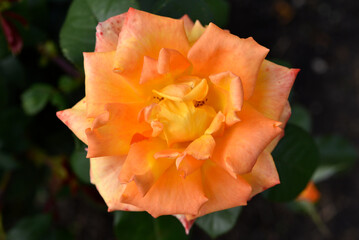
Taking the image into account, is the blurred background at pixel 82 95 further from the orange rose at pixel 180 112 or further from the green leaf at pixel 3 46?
the orange rose at pixel 180 112

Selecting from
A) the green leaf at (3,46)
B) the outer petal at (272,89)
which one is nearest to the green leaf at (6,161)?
the green leaf at (3,46)

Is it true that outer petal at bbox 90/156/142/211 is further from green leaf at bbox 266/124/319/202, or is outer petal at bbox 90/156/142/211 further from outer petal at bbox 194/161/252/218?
green leaf at bbox 266/124/319/202

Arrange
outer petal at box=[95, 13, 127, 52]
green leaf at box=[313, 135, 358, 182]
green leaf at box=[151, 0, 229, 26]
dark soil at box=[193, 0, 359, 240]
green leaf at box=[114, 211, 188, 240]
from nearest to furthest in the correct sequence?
outer petal at box=[95, 13, 127, 52]
green leaf at box=[151, 0, 229, 26]
green leaf at box=[114, 211, 188, 240]
green leaf at box=[313, 135, 358, 182]
dark soil at box=[193, 0, 359, 240]

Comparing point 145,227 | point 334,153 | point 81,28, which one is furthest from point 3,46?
point 334,153

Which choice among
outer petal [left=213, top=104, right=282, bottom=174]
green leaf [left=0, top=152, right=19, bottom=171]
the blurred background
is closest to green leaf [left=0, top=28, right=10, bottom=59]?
the blurred background

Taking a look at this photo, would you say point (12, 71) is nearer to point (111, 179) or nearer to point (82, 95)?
point (82, 95)

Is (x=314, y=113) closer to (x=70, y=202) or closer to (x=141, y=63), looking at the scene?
(x=70, y=202)
